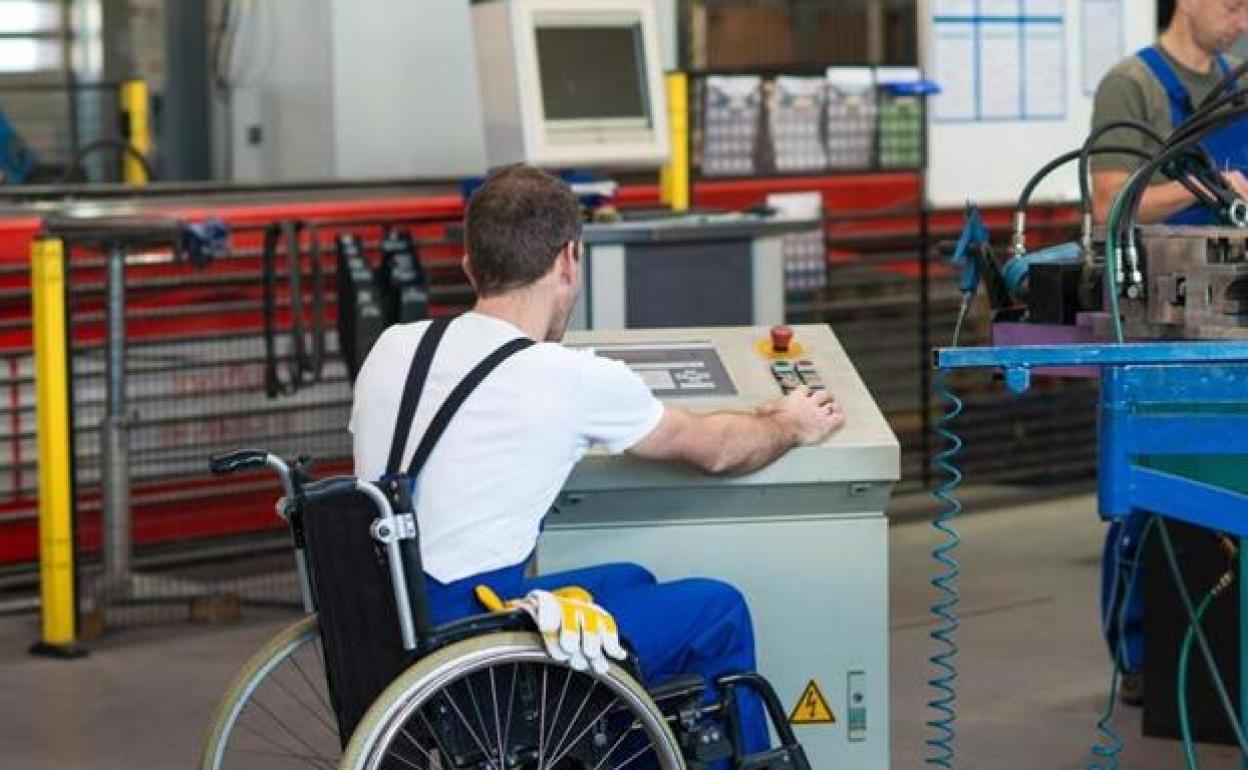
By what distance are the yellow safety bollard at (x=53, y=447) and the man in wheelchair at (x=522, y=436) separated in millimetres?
2566

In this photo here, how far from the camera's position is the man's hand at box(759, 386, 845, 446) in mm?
3904

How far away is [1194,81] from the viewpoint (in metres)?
5.46

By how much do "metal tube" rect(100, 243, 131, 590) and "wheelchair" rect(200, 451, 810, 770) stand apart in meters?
2.83

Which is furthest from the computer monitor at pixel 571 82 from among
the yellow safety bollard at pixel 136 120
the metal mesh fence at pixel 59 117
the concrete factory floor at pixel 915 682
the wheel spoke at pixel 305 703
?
the metal mesh fence at pixel 59 117

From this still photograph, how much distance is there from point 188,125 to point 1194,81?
5246 mm

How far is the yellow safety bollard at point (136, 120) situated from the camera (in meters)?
8.80

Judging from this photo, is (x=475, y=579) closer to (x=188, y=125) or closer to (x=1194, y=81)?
(x=1194, y=81)

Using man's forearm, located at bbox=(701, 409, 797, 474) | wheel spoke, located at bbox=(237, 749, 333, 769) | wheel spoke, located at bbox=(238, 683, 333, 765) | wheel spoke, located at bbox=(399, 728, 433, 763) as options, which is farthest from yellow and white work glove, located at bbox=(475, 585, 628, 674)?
wheel spoke, located at bbox=(238, 683, 333, 765)

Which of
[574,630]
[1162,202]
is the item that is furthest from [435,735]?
[1162,202]

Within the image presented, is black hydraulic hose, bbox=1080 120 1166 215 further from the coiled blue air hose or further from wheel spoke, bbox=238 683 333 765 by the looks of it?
wheel spoke, bbox=238 683 333 765

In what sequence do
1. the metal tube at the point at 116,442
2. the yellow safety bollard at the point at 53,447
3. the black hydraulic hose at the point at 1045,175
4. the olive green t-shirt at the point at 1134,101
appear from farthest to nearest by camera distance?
the metal tube at the point at 116,442, the yellow safety bollard at the point at 53,447, the olive green t-shirt at the point at 1134,101, the black hydraulic hose at the point at 1045,175

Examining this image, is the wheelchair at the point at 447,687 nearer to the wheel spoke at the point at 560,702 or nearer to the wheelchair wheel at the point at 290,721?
the wheel spoke at the point at 560,702

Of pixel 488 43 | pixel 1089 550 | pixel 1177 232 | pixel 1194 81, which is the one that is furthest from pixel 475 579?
pixel 1089 550

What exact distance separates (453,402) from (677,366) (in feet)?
2.48
